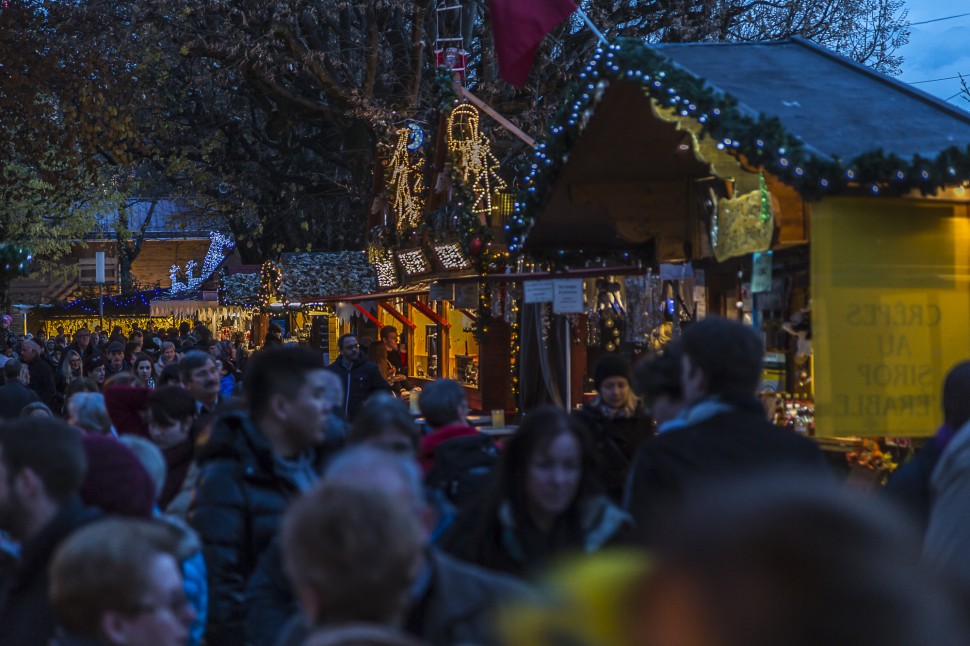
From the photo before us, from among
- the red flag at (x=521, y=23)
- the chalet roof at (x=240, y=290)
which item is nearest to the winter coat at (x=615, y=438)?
the red flag at (x=521, y=23)

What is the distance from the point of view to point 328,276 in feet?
75.4

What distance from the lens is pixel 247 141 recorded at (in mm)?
31406

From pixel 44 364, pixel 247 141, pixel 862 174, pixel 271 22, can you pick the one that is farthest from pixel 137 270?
pixel 862 174

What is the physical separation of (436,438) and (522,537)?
1916 millimetres

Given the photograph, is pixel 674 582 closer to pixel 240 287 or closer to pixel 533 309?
pixel 533 309

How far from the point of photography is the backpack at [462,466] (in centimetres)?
538

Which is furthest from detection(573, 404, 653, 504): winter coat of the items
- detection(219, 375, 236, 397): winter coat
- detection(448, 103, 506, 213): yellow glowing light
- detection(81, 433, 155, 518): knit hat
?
detection(448, 103, 506, 213): yellow glowing light

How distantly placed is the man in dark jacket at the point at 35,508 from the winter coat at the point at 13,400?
6857 mm

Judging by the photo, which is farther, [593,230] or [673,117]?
[593,230]

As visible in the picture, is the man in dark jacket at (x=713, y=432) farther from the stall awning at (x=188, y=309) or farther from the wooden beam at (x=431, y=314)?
the stall awning at (x=188, y=309)

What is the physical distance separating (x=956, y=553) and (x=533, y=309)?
467 inches

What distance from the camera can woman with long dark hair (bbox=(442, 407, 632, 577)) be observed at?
394cm

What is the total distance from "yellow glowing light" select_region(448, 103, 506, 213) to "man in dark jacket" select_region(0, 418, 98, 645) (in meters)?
12.8

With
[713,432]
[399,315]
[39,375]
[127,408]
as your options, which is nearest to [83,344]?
[399,315]
